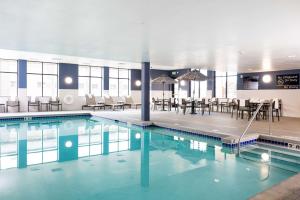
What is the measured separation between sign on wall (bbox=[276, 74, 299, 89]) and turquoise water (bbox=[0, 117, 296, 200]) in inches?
292

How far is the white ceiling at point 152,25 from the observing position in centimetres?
353

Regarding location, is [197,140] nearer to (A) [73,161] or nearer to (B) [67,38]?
(A) [73,161]

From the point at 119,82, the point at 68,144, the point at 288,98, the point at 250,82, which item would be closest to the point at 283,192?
the point at 68,144

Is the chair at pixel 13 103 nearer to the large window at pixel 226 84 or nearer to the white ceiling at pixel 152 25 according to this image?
the white ceiling at pixel 152 25

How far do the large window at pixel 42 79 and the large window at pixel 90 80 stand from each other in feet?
5.17

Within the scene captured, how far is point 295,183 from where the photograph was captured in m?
3.16

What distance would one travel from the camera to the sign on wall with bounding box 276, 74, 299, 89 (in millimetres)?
11682

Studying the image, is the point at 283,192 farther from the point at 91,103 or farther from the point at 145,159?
the point at 91,103

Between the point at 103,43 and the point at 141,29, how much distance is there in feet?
5.85

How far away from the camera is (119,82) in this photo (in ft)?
56.1

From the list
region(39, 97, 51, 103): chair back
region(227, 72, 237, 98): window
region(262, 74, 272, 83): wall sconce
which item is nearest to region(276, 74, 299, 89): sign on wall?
region(262, 74, 272, 83): wall sconce

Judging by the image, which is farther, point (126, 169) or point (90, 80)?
point (90, 80)

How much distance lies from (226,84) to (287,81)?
3.91m

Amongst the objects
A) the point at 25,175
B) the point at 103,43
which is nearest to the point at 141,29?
the point at 103,43
